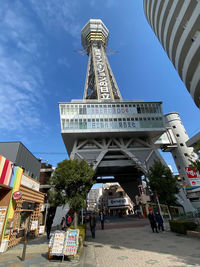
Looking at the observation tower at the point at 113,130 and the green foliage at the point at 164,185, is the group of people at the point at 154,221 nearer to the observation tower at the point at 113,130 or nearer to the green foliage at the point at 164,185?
the green foliage at the point at 164,185

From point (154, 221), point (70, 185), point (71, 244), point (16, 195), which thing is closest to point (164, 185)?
point (154, 221)

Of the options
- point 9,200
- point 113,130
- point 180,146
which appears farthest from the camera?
point 180,146

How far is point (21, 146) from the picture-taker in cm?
2319

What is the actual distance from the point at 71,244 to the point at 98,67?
2500 inches

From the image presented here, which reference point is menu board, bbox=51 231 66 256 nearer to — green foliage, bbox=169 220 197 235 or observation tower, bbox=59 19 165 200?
green foliage, bbox=169 220 197 235

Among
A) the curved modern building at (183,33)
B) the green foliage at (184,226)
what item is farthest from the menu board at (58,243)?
the curved modern building at (183,33)

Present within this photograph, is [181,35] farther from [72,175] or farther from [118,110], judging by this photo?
[72,175]

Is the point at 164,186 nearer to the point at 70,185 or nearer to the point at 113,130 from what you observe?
the point at 70,185

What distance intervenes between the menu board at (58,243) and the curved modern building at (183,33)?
24.8 m

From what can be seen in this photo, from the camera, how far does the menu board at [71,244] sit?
22.3ft

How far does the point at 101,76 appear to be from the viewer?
5872cm

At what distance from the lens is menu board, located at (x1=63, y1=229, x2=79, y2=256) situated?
22.3 ft

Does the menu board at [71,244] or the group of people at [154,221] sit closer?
the menu board at [71,244]

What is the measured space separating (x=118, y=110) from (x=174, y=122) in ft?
72.2
